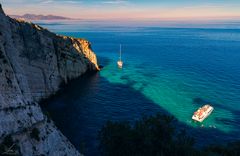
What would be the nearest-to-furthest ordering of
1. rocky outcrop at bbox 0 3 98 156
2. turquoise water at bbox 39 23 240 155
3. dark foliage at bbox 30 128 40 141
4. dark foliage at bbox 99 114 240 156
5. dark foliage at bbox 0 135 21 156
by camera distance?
dark foliage at bbox 0 135 21 156 → rocky outcrop at bbox 0 3 98 156 → dark foliage at bbox 30 128 40 141 → dark foliage at bbox 99 114 240 156 → turquoise water at bbox 39 23 240 155

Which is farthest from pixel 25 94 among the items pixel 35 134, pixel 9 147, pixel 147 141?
pixel 147 141

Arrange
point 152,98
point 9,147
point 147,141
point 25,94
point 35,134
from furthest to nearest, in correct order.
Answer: point 152,98 < point 25,94 < point 147,141 < point 35,134 < point 9,147

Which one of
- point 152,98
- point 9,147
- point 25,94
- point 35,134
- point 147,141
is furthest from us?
point 152,98

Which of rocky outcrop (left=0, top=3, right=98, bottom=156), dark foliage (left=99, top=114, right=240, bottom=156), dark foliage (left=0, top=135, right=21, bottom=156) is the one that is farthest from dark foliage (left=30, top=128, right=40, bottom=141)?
dark foliage (left=99, top=114, right=240, bottom=156)

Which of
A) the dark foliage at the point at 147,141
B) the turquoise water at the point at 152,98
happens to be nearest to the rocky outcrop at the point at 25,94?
the dark foliage at the point at 147,141

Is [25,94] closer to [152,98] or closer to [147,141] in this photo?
[147,141]

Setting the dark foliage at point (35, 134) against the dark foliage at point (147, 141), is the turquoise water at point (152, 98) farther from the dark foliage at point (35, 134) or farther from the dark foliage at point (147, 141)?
the dark foliage at point (35, 134)

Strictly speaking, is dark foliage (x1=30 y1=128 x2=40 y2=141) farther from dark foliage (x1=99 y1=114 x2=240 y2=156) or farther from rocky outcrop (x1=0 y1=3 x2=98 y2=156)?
dark foliage (x1=99 y1=114 x2=240 y2=156)

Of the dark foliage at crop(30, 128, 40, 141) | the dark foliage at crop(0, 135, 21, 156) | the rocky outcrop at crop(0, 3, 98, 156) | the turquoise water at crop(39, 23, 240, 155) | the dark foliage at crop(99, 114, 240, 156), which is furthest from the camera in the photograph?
the turquoise water at crop(39, 23, 240, 155)

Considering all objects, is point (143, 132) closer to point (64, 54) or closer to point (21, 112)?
point (21, 112)

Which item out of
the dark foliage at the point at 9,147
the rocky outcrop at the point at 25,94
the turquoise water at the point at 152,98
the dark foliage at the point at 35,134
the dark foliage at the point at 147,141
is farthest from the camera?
the turquoise water at the point at 152,98

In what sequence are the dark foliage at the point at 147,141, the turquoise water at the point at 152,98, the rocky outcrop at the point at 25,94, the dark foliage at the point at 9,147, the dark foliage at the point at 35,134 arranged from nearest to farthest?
the dark foliage at the point at 9,147 → the rocky outcrop at the point at 25,94 → the dark foliage at the point at 35,134 → the dark foliage at the point at 147,141 → the turquoise water at the point at 152,98

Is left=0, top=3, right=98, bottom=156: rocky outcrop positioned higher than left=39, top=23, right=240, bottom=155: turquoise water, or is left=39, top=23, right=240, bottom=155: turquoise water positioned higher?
left=0, top=3, right=98, bottom=156: rocky outcrop

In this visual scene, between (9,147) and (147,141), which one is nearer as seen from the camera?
(9,147)
